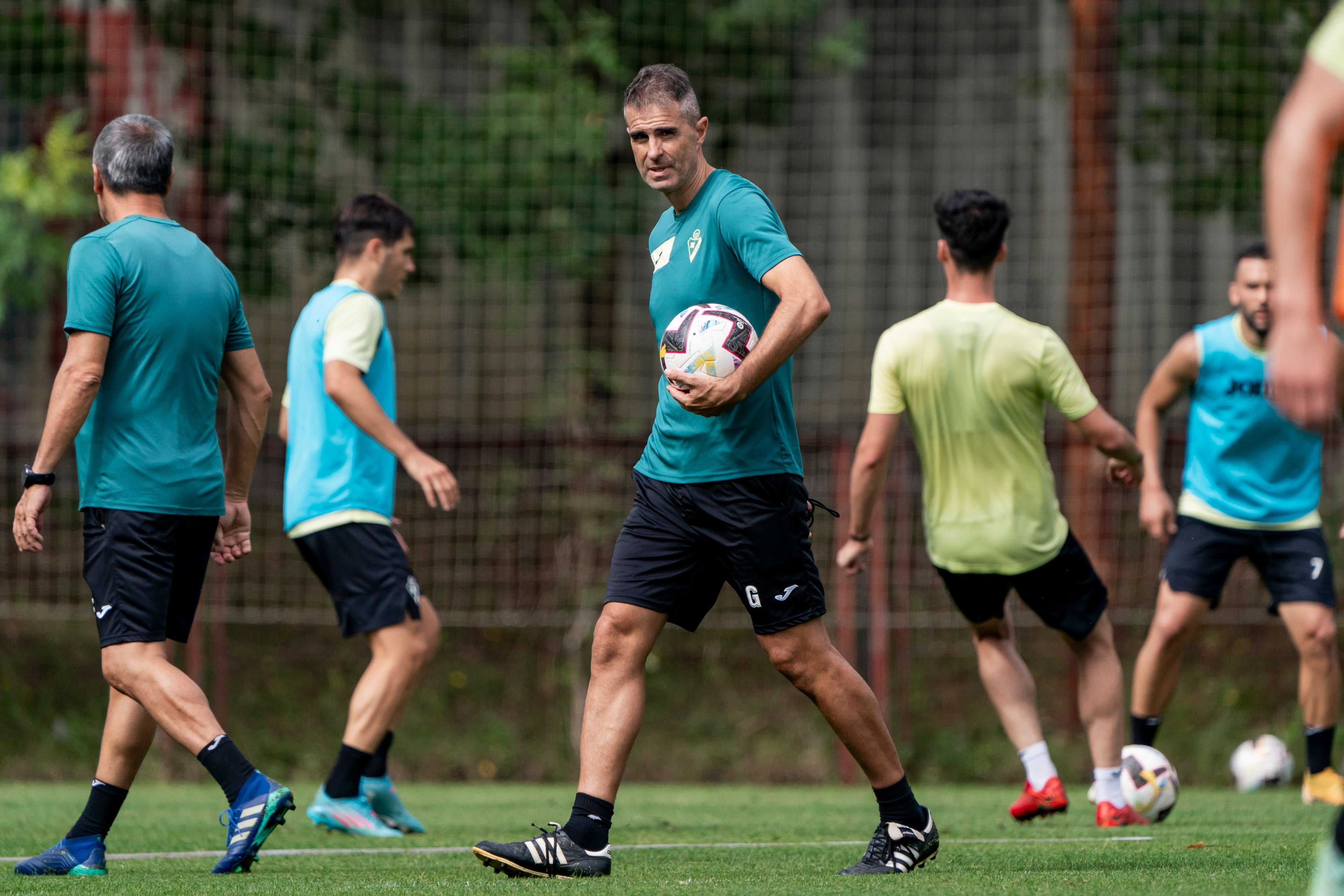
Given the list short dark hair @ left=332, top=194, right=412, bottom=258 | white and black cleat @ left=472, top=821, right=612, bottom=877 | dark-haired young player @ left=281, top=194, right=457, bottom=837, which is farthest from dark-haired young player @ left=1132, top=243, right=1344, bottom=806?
white and black cleat @ left=472, top=821, right=612, bottom=877

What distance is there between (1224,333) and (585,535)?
5.20 m

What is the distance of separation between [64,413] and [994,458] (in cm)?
322

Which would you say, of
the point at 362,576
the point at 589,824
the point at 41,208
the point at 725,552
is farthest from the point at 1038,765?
the point at 41,208

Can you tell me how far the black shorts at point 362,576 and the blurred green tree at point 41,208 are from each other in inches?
210

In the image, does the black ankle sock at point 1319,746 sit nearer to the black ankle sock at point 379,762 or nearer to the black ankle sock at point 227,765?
the black ankle sock at point 379,762

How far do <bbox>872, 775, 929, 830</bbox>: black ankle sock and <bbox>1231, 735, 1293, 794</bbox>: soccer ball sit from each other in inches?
142

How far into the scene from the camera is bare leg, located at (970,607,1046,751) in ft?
→ 19.7

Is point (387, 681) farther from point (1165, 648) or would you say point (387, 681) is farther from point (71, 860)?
point (1165, 648)

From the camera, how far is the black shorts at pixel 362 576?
19.8 ft

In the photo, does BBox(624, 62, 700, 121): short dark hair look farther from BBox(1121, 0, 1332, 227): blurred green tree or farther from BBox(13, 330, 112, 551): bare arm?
BBox(1121, 0, 1332, 227): blurred green tree

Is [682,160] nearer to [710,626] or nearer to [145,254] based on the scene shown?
[145,254]

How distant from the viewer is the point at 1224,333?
6668mm

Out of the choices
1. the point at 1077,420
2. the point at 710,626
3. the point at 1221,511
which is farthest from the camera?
the point at 710,626

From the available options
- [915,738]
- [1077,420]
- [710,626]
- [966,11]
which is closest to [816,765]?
[915,738]
